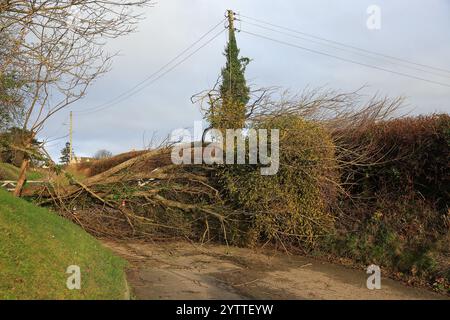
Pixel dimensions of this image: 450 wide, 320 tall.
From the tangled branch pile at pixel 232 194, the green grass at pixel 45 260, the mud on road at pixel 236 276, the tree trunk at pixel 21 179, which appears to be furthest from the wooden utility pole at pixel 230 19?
the green grass at pixel 45 260

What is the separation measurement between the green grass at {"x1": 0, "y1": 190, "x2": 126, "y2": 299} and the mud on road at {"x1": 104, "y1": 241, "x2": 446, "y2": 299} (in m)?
0.66

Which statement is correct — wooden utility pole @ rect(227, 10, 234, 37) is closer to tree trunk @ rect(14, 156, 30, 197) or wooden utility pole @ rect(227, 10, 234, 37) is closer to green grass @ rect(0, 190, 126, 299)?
tree trunk @ rect(14, 156, 30, 197)

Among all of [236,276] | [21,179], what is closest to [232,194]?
[236,276]

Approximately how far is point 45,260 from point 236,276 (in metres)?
3.73

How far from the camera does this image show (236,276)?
8703 millimetres

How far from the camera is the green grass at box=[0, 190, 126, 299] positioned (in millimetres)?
5307

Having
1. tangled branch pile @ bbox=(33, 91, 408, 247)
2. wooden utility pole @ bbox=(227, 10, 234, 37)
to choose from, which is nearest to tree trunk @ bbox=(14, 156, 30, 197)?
tangled branch pile @ bbox=(33, 91, 408, 247)

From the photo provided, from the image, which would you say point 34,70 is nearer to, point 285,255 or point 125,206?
point 125,206

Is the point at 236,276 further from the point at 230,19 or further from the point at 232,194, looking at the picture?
the point at 230,19

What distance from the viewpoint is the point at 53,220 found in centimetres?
846

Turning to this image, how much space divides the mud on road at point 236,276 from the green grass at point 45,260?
0.66m

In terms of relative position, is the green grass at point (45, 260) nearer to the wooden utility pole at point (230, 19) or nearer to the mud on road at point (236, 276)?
the mud on road at point (236, 276)
